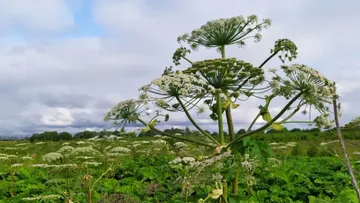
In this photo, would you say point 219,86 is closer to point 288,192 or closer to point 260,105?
point 260,105

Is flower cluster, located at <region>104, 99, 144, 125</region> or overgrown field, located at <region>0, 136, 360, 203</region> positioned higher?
flower cluster, located at <region>104, 99, 144, 125</region>

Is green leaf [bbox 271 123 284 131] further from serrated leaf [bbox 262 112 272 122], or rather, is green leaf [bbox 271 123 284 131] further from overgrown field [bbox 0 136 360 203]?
overgrown field [bbox 0 136 360 203]

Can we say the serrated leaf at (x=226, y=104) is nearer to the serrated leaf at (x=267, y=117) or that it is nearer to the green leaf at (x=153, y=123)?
the serrated leaf at (x=267, y=117)

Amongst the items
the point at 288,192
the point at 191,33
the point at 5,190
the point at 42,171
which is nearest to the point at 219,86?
the point at 191,33

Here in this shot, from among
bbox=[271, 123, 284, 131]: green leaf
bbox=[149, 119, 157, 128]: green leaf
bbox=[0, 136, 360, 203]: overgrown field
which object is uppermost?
bbox=[149, 119, 157, 128]: green leaf

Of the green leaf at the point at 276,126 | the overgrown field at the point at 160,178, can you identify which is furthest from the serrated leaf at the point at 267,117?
the overgrown field at the point at 160,178

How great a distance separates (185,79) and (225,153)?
2.00ft

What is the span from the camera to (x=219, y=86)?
3697 millimetres

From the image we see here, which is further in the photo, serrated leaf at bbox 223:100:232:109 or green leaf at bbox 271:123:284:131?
serrated leaf at bbox 223:100:232:109

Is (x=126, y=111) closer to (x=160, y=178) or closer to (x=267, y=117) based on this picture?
(x=267, y=117)

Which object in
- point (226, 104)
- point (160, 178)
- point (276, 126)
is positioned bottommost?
point (160, 178)

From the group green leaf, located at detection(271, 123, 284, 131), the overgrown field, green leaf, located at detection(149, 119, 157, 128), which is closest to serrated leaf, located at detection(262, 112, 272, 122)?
green leaf, located at detection(271, 123, 284, 131)

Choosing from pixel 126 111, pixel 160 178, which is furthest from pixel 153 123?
pixel 160 178

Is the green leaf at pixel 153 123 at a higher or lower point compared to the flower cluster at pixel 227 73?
lower
